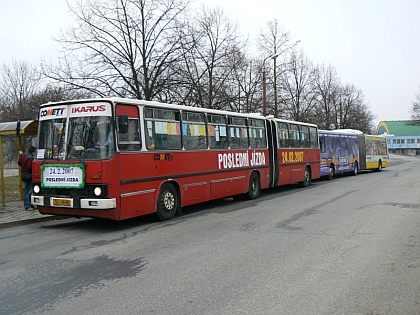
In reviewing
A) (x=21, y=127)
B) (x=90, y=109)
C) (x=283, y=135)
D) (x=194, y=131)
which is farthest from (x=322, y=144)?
(x=90, y=109)

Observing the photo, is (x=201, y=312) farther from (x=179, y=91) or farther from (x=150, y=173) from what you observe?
(x=179, y=91)

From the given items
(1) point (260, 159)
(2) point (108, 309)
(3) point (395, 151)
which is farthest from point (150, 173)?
(3) point (395, 151)

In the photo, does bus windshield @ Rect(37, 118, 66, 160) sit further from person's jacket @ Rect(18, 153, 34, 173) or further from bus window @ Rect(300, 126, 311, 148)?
bus window @ Rect(300, 126, 311, 148)

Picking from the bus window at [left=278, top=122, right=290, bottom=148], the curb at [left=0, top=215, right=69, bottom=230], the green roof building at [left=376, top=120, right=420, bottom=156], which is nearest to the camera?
the curb at [left=0, top=215, right=69, bottom=230]

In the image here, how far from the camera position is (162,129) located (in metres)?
10.8

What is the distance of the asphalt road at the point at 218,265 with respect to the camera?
4785 millimetres

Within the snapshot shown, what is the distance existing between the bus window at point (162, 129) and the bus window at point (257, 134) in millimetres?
4743

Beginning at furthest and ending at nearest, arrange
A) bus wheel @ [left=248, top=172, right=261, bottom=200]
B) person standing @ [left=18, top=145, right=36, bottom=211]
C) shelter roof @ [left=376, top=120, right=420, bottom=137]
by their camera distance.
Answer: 1. shelter roof @ [left=376, top=120, right=420, bottom=137]
2. bus wheel @ [left=248, top=172, right=261, bottom=200]
3. person standing @ [left=18, top=145, right=36, bottom=211]

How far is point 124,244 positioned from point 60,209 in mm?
2351

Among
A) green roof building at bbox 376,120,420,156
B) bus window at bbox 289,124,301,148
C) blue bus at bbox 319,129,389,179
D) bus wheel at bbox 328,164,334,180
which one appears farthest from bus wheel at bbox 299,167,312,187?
green roof building at bbox 376,120,420,156

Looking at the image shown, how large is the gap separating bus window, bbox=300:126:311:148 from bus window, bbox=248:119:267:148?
4100 millimetres

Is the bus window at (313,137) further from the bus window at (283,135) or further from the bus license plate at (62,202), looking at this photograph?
the bus license plate at (62,202)

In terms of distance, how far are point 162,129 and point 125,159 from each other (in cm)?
170

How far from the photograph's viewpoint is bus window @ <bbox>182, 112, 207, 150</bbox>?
1174 centimetres
